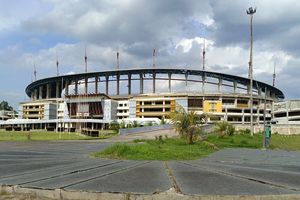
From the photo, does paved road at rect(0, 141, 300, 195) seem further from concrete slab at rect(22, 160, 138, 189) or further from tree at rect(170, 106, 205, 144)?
tree at rect(170, 106, 205, 144)

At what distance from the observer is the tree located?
1078 inches

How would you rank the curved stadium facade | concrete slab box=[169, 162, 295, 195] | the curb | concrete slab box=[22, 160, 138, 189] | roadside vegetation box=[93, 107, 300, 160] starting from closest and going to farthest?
1. the curb
2. concrete slab box=[169, 162, 295, 195]
3. concrete slab box=[22, 160, 138, 189]
4. roadside vegetation box=[93, 107, 300, 160]
5. the curved stadium facade

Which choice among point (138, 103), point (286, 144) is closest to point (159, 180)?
point (286, 144)

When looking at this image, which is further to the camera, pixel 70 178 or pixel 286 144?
pixel 286 144

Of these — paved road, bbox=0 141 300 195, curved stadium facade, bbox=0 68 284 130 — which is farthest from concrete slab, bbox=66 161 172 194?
curved stadium facade, bbox=0 68 284 130

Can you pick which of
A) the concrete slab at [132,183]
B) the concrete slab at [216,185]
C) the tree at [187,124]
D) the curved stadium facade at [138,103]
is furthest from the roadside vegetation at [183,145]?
the curved stadium facade at [138,103]

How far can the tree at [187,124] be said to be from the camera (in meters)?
27.4

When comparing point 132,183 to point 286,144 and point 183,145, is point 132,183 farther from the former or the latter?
point 286,144

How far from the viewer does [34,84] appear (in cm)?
16712

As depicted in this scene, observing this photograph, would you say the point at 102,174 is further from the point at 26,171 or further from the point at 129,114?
the point at 129,114

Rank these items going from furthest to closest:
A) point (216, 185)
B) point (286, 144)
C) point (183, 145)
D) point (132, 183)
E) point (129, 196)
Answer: point (286, 144), point (183, 145), point (132, 183), point (216, 185), point (129, 196)

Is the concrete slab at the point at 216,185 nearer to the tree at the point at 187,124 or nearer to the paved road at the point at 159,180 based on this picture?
the paved road at the point at 159,180

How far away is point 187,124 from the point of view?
2764 cm

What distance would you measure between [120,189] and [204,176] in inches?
120
